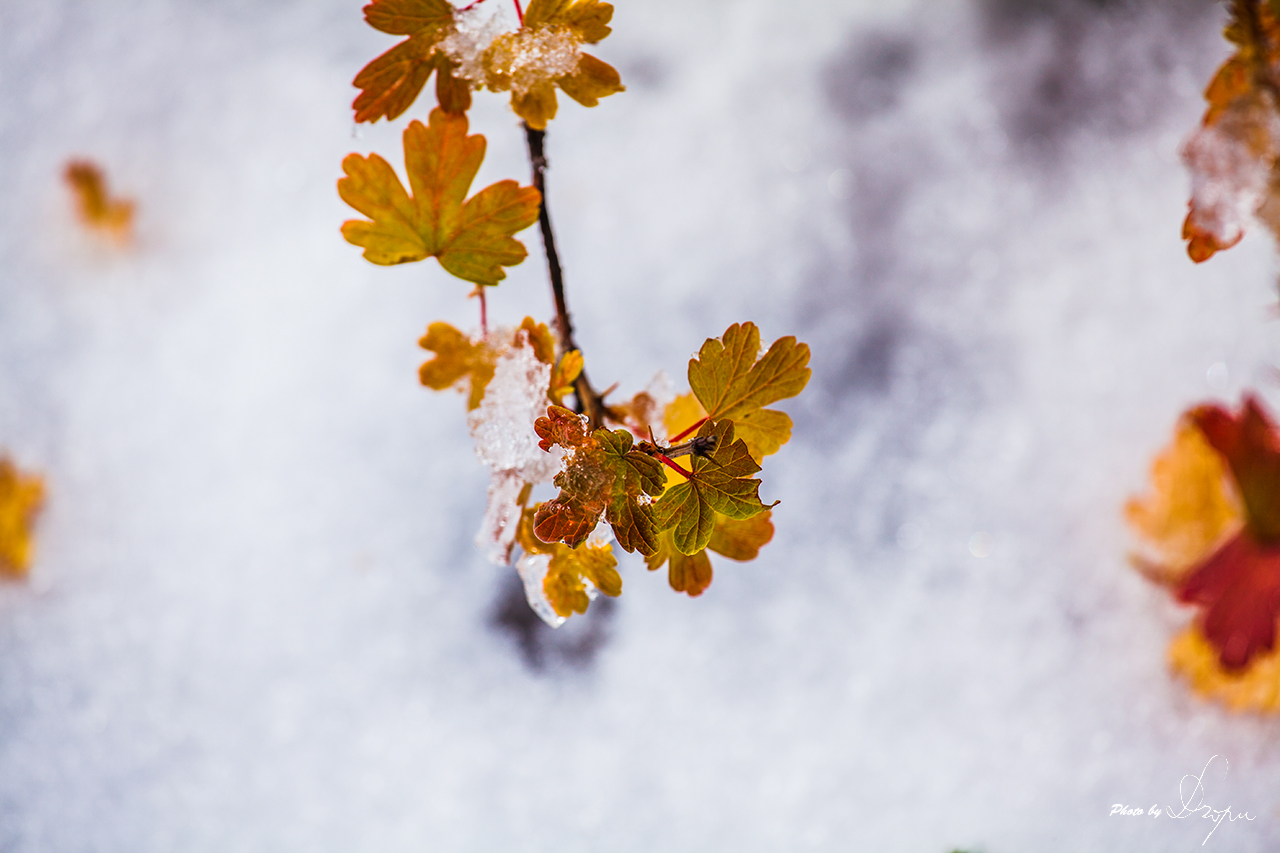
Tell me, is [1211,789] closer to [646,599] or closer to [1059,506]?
[1059,506]

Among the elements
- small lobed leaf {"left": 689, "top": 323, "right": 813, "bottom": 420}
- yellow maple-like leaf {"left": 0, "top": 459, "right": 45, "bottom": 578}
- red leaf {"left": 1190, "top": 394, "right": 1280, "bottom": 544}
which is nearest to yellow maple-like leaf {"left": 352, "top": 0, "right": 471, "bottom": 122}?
small lobed leaf {"left": 689, "top": 323, "right": 813, "bottom": 420}

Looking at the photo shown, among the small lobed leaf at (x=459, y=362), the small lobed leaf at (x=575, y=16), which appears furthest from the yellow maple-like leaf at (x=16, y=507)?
the small lobed leaf at (x=575, y=16)

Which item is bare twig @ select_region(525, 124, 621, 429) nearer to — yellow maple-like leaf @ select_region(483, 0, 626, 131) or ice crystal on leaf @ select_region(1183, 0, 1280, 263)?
yellow maple-like leaf @ select_region(483, 0, 626, 131)

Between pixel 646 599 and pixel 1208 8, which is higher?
pixel 1208 8

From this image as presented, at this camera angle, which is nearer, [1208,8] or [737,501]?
[737,501]

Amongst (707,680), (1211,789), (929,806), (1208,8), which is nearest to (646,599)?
(707,680)

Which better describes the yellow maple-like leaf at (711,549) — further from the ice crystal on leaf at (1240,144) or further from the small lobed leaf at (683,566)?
the ice crystal on leaf at (1240,144)
